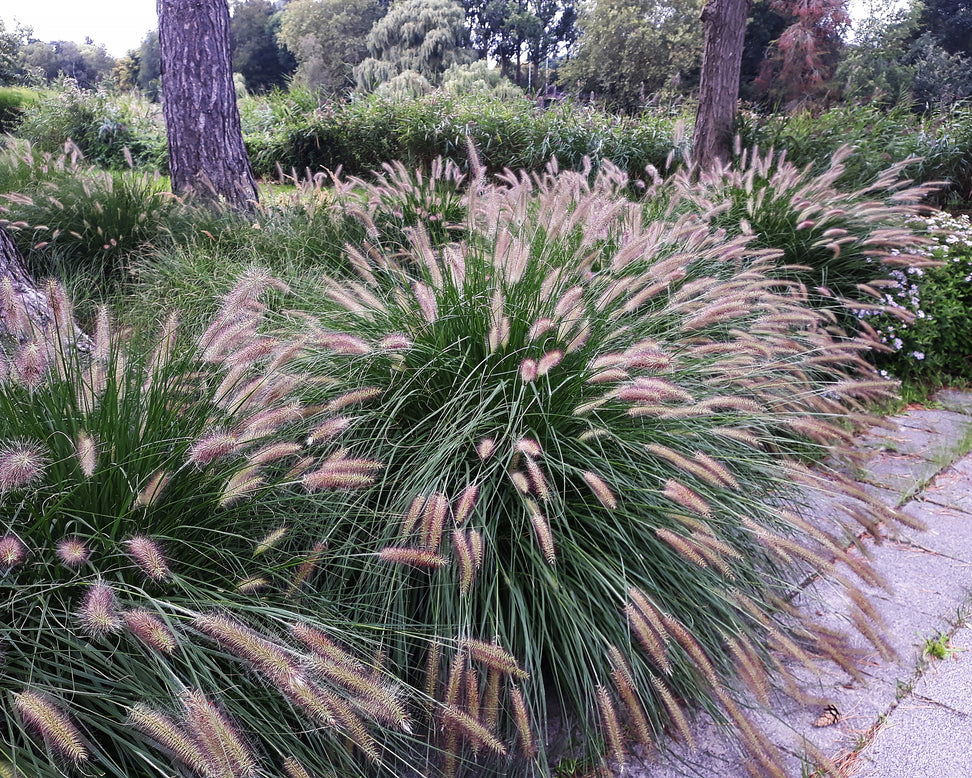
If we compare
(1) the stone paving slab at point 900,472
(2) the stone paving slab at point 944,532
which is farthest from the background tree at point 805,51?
(2) the stone paving slab at point 944,532

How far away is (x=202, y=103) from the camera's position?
5160mm

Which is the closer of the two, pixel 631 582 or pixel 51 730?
pixel 51 730

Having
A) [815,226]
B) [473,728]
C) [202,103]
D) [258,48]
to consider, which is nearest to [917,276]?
[815,226]

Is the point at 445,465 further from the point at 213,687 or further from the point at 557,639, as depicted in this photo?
the point at 213,687

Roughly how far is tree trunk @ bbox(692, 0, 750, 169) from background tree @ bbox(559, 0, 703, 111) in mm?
23611

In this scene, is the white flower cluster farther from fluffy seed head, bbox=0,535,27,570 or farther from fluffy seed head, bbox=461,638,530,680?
fluffy seed head, bbox=0,535,27,570

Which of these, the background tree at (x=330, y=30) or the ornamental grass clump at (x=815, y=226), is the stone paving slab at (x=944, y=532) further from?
the background tree at (x=330, y=30)

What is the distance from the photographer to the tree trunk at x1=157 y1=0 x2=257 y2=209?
5.00 meters

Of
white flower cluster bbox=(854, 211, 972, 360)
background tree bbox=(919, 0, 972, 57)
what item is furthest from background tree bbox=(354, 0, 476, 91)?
white flower cluster bbox=(854, 211, 972, 360)

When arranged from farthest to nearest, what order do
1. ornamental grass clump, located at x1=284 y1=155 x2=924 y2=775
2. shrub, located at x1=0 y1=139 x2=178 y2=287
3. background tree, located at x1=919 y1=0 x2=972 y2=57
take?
background tree, located at x1=919 y1=0 x2=972 y2=57
shrub, located at x1=0 y1=139 x2=178 y2=287
ornamental grass clump, located at x1=284 y1=155 x2=924 y2=775

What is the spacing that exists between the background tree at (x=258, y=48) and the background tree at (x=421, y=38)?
18.5 meters

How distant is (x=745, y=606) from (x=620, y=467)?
47cm

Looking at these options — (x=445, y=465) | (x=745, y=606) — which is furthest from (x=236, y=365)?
(x=745, y=606)

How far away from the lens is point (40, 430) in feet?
4.66
